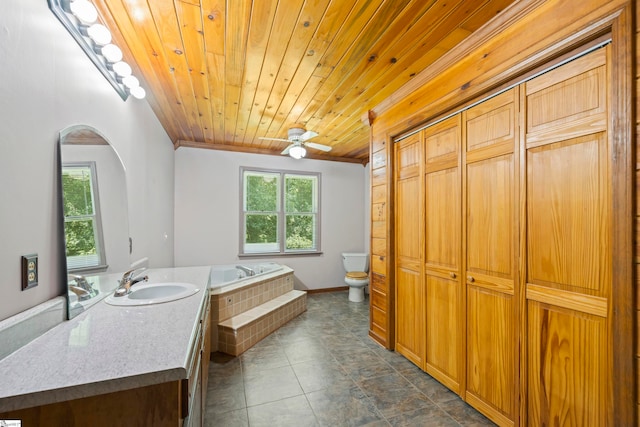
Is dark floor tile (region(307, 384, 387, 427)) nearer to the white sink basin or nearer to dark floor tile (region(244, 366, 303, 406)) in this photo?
dark floor tile (region(244, 366, 303, 406))

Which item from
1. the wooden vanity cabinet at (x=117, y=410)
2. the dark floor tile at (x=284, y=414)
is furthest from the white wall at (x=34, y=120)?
the dark floor tile at (x=284, y=414)

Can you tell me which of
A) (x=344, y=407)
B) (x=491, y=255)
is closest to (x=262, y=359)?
(x=344, y=407)

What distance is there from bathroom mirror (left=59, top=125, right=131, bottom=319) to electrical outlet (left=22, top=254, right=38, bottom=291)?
0.18 metres

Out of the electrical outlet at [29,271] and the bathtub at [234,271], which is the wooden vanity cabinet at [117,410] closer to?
the electrical outlet at [29,271]

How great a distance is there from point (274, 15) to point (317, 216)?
3.57 m

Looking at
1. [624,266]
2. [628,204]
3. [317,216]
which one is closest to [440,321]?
[624,266]

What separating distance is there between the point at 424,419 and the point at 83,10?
9.63 feet

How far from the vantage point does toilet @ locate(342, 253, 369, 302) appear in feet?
14.3

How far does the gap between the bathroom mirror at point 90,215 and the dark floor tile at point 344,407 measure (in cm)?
155

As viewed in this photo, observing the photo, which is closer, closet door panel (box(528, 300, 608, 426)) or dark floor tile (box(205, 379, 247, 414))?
closet door panel (box(528, 300, 608, 426))

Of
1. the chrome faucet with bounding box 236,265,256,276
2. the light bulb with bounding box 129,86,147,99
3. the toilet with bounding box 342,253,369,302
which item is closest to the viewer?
the light bulb with bounding box 129,86,147,99

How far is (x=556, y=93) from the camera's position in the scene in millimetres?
1424

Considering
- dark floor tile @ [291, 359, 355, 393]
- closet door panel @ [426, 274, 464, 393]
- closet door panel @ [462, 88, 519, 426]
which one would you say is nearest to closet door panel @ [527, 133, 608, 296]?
closet door panel @ [462, 88, 519, 426]

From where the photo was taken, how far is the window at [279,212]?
4594 mm
